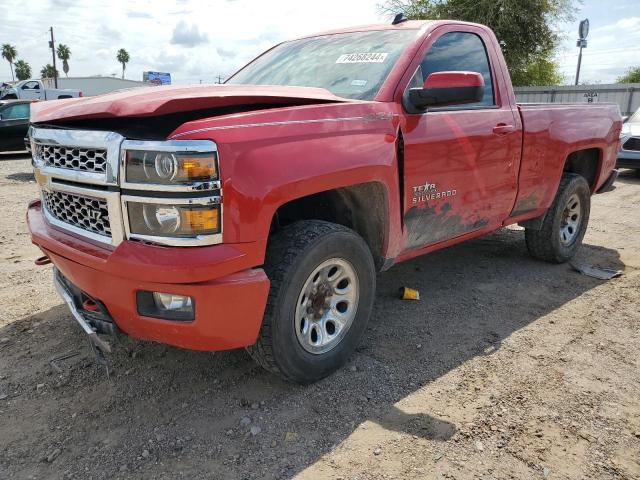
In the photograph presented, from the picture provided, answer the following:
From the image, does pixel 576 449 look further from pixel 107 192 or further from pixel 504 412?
pixel 107 192

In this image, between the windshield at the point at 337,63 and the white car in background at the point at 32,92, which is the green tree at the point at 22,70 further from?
the windshield at the point at 337,63

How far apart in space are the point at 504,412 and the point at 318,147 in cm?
163

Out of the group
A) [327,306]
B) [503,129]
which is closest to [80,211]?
[327,306]

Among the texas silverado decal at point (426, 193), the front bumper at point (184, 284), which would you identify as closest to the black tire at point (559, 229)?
the texas silverado decal at point (426, 193)

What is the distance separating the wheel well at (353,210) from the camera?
3053mm

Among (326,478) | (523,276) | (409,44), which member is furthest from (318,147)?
(523,276)

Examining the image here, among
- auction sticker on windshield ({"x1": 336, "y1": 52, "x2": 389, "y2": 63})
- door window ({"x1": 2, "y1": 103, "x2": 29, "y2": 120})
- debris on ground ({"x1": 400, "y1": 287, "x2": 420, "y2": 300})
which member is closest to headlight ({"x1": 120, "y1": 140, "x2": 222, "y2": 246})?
auction sticker on windshield ({"x1": 336, "y1": 52, "x2": 389, "y2": 63})

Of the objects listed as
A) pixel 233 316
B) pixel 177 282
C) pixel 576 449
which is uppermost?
pixel 177 282

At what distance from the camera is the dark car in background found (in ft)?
42.3

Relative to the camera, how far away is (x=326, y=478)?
231 centimetres

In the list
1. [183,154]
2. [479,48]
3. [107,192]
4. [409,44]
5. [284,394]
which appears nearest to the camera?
[183,154]

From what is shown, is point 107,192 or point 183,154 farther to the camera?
point 107,192

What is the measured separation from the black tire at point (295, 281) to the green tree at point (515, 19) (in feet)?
78.4

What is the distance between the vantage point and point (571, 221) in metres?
5.32
